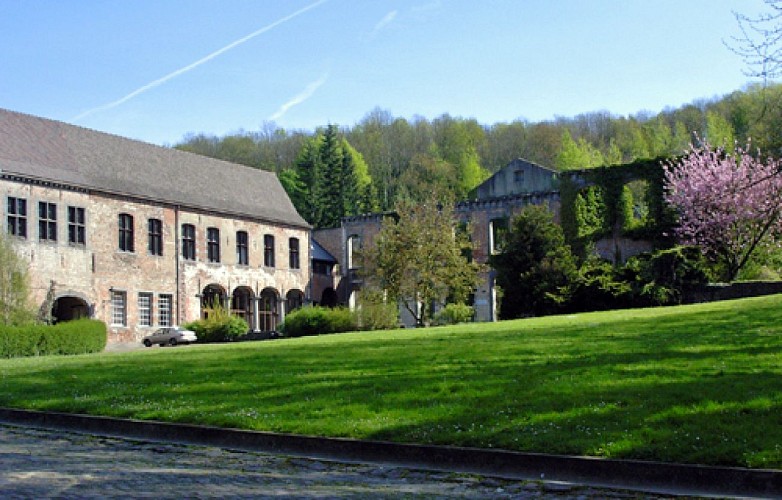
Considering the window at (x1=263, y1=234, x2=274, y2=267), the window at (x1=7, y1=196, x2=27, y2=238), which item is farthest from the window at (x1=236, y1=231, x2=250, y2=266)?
the window at (x1=7, y1=196, x2=27, y2=238)

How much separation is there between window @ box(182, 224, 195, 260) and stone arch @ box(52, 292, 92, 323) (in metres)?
6.58

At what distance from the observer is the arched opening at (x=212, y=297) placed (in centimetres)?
4503

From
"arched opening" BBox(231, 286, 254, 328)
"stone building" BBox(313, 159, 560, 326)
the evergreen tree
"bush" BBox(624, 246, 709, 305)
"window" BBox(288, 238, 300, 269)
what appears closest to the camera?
"bush" BBox(624, 246, 709, 305)

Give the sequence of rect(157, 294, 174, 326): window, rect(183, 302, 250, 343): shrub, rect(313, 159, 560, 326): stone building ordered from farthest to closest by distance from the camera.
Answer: rect(313, 159, 560, 326): stone building, rect(157, 294, 174, 326): window, rect(183, 302, 250, 343): shrub

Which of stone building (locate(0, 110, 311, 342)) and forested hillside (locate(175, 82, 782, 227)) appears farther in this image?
forested hillside (locate(175, 82, 782, 227))

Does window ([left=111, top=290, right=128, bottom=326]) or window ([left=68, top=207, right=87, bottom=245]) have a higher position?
window ([left=68, top=207, right=87, bottom=245])

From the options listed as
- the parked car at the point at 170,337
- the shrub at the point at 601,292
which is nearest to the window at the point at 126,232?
the parked car at the point at 170,337

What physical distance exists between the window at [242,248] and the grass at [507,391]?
1170 inches

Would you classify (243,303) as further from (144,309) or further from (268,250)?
(144,309)

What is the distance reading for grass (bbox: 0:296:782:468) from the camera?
334 inches

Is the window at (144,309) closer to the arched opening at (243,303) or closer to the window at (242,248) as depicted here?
the window at (242,248)

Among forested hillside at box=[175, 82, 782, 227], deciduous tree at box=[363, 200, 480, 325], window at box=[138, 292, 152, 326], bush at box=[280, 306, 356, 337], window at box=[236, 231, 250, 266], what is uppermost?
forested hillside at box=[175, 82, 782, 227]

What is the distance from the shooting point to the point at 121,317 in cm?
4016

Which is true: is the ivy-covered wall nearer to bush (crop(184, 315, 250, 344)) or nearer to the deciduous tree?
the deciduous tree
